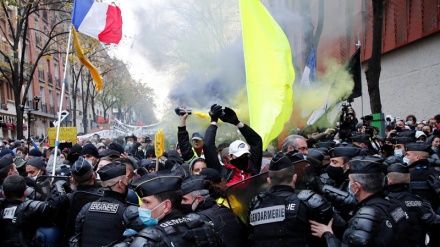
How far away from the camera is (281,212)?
3.10 meters

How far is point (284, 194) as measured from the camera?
3199 mm

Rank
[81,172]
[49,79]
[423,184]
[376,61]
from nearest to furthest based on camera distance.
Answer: [81,172] → [423,184] → [376,61] → [49,79]

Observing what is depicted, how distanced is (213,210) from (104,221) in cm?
87

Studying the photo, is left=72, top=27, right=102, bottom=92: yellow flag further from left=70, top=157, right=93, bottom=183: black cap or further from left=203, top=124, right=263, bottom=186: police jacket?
left=70, top=157, right=93, bottom=183: black cap

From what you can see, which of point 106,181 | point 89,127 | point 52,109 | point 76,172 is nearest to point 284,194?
point 106,181

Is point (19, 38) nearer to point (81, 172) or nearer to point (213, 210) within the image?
point (81, 172)

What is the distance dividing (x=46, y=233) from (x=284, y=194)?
2267mm

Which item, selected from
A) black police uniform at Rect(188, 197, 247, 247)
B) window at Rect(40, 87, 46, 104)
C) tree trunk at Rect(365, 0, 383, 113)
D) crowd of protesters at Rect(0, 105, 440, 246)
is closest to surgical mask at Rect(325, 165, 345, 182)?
crowd of protesters at Rect(0, 105, 440, 246)


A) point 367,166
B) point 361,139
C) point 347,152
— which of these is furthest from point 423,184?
point 367,166

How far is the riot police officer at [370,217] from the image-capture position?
9.04 ft

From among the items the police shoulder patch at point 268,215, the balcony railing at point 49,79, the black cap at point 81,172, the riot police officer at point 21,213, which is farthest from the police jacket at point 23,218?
the balcony railing at point 49,79

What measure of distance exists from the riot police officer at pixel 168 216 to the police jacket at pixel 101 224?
77 centimetres

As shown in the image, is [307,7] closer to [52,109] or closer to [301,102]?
[301,102]

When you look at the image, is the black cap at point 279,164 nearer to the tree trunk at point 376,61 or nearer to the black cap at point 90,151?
the black cap at point 90,151
